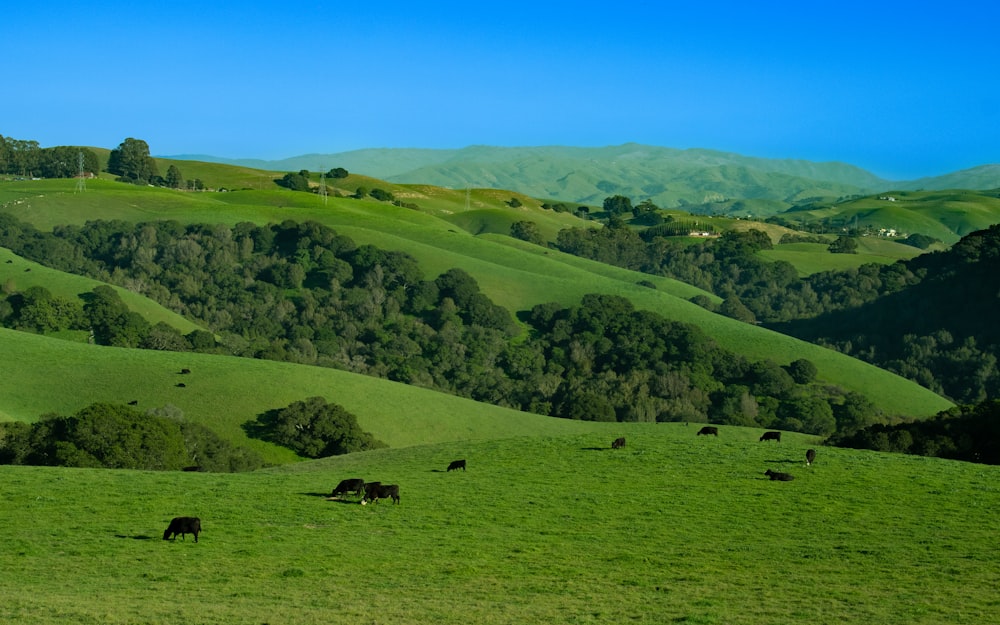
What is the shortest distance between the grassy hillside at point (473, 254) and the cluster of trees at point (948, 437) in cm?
→ 4671

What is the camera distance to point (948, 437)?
45.2 m

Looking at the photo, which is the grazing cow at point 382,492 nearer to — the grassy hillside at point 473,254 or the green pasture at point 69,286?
the green pasture at point 69,286

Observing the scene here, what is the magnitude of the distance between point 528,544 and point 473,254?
120 m

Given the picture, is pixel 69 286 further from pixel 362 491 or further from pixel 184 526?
pixel 184 526

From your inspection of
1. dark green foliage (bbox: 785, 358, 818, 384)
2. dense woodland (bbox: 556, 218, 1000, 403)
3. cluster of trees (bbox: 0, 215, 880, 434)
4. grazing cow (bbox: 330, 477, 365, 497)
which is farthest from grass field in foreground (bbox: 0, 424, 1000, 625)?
dense woodland (bbox: 556, 218, 1000, 403)

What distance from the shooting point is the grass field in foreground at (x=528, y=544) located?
61.5 ft

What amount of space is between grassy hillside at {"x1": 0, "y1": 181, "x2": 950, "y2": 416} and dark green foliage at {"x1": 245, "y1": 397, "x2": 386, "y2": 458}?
56.3 metres

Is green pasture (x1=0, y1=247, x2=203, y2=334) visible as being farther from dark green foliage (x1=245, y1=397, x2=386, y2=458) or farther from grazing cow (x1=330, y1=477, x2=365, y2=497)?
grazing cow (x1=330, y1=477, x2=365, y2=497)

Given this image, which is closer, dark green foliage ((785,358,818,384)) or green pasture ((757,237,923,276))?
dark green foliage ((785,358,818,384))

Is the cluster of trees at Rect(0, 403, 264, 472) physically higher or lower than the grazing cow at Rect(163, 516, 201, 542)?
lower

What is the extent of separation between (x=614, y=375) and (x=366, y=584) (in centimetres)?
8348

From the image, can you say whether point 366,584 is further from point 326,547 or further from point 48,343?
point 48,343

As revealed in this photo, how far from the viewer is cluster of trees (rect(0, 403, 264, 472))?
43.7 m

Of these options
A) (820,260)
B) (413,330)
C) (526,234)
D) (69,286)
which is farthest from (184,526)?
(820,260)
